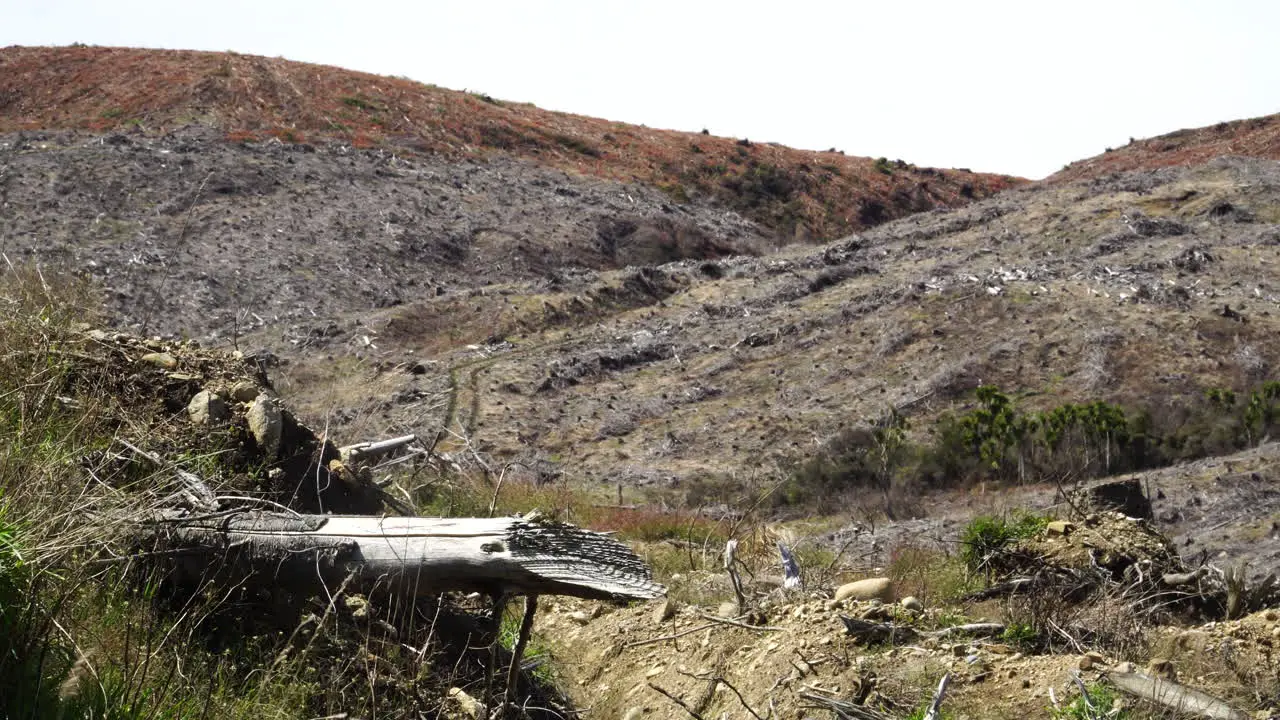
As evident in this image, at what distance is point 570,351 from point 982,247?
30.6ft

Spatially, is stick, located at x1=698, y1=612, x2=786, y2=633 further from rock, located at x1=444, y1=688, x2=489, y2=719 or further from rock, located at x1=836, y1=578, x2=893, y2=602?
rock, located at x1=444, y1=688, x2=489, y2=719

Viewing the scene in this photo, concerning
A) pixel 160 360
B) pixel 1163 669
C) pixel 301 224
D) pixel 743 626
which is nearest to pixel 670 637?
pixel 743 626

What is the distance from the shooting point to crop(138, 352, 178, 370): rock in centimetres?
538

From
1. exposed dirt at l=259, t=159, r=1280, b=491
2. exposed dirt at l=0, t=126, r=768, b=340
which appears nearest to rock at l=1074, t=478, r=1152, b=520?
exposed dirt at l=259, t=159, r=1280, b=491

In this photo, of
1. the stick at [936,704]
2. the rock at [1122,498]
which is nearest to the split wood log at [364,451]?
the stick at [936,704]

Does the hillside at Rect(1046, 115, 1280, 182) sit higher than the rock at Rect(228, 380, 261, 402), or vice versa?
the hillside at Rect(1046, 115, 1280, 182)

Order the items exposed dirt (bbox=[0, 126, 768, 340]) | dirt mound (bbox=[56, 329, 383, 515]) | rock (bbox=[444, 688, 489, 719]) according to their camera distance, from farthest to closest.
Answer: exposed dirt (bbox=[0, 126, 768, 340]) → dirt mound (bbox=[56, 329, 383, 515]) → rock (bbox=[444, 688, 489, 719])

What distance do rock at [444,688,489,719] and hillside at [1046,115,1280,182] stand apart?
3131 cm

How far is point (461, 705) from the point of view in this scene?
418 cm

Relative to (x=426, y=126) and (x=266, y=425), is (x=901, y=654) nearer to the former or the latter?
(x=266, y=425)

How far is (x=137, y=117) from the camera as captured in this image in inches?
1209

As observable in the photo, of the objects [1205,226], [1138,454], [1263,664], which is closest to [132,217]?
[1138,454]

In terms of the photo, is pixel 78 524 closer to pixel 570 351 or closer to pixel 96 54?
pixel 570 351

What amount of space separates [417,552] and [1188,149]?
3552 cm
